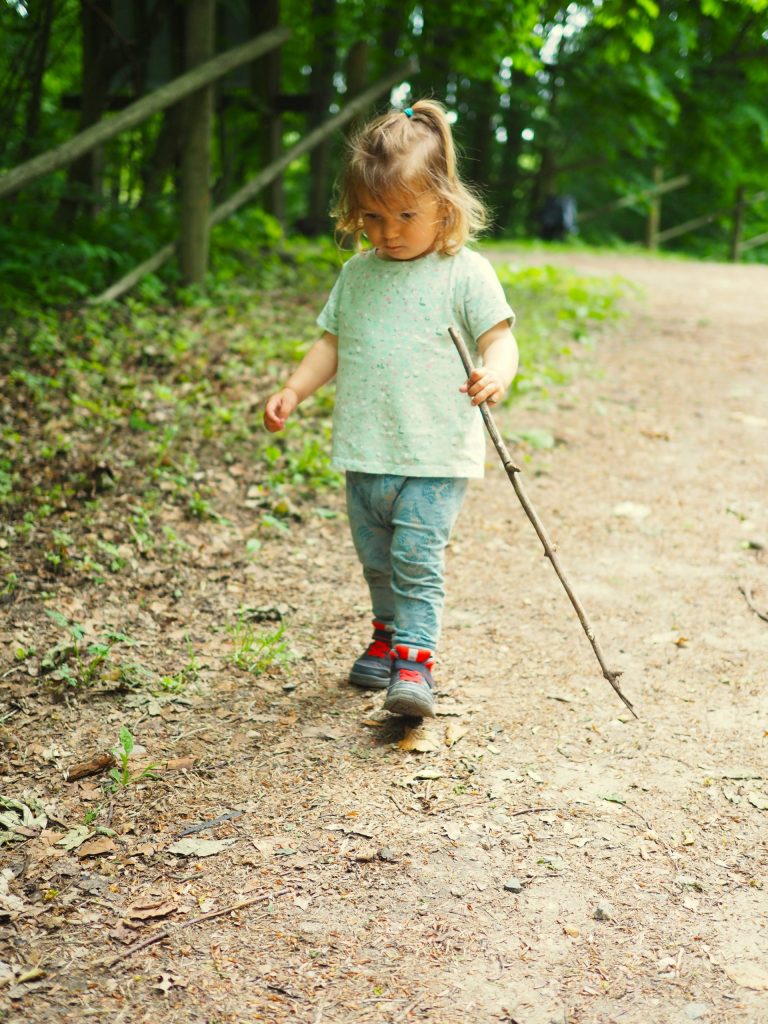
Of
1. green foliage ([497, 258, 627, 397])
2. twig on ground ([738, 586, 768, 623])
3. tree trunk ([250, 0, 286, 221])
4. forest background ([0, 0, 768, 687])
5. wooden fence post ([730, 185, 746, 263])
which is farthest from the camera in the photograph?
wooden fence post ([730, 185, 746, 263])

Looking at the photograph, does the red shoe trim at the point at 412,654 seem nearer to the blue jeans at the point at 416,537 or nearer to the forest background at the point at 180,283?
the blue jeans at the point at 416,537

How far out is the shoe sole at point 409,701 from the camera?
8.55 ft

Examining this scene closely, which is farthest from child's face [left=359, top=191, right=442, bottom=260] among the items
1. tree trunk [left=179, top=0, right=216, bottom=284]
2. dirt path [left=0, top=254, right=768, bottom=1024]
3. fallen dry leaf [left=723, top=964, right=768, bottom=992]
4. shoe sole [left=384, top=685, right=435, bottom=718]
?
tree trunk [left=179, top=0, right=216, bottom=284]

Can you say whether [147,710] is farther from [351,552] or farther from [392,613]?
[351,552]

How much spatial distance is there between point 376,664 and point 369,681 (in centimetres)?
6

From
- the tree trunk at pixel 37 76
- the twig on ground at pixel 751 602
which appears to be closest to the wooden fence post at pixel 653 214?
the tree trunk at pixel 37 76

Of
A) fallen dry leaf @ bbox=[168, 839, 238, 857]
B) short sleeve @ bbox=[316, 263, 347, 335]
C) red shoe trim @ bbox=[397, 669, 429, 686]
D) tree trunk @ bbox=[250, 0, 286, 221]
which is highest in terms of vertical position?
tree trunk @ bbox=[250, 0, 286, 221]

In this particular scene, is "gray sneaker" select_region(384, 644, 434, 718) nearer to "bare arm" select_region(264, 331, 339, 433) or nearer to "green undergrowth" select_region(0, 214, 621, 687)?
"green undergrowth" select_region(0, 214, 621, 687)

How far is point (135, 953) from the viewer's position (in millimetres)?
1919

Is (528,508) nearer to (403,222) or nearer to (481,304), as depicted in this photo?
(481,304)

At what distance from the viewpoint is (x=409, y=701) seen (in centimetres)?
261

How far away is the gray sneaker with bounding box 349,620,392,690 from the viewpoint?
9.88ft

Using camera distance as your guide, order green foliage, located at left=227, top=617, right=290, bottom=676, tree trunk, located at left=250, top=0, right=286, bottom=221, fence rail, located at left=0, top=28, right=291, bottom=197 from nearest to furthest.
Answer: green foliage, located at left=227, top=617, right=290, bottom=676, fence rail, located at left=0, top=28, right=291, bottom=197, tree trunk, located at left=250, top=0, right=286, bottom=221

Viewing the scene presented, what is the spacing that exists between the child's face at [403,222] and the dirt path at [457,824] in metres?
1.35
